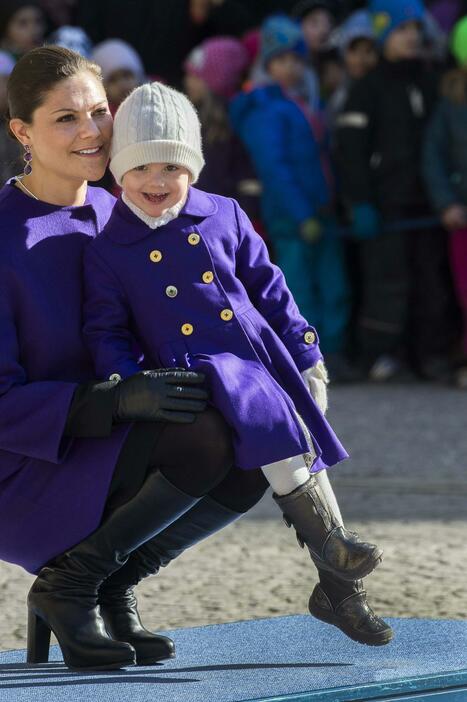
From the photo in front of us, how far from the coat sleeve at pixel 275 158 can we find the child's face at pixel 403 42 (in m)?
0.59

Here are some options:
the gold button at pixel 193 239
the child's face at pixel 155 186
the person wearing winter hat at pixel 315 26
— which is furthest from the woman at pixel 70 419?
the person wearing winter hat at pixel 315 26

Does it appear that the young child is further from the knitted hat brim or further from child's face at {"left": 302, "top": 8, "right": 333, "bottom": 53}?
child's face at {"left": 302, "top": 8, "right": 333, "bottom": 53}

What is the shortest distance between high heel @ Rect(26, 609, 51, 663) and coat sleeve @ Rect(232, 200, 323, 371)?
779mm

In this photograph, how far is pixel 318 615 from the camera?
3.25 meters

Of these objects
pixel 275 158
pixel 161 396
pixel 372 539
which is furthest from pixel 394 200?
pixel 161 396

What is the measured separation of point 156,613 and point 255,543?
30.9 inches

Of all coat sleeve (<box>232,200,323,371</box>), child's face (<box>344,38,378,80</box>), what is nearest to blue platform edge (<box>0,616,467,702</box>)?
coat sleeve (<box>232,200,323,371</box>)

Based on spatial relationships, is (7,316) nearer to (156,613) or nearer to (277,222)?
(156,613)

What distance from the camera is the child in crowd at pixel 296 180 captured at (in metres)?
7.67

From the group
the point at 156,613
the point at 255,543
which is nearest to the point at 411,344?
the point at 255,543

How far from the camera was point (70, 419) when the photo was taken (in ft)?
10.1

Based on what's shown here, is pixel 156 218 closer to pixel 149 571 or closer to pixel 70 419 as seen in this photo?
pixel 70 419

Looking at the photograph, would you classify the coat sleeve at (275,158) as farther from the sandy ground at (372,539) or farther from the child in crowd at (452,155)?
the sandy ground at (372,539)

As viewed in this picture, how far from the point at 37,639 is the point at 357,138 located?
4.79m
